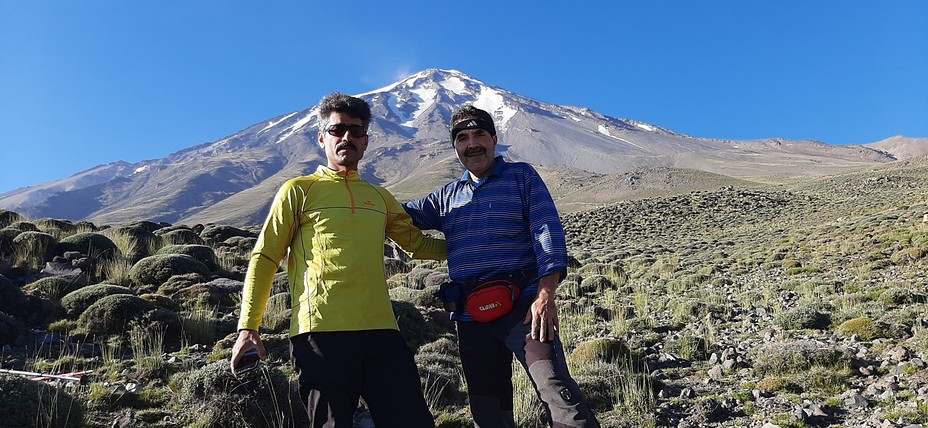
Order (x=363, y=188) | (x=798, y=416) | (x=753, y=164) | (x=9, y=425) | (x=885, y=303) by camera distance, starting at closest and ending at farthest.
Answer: (x=363, y=188)
(x=9, y=425)
(x=798, y=416)
(x=885, y=303)
(x=753, y=164)

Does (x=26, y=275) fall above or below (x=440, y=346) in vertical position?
above

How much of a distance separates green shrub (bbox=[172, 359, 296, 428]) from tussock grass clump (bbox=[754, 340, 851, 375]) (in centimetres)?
422

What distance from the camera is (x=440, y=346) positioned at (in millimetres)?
6312

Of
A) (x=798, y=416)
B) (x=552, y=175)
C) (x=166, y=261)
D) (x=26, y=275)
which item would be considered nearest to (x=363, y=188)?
(x=798, y=416)

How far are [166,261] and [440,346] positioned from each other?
225 inches

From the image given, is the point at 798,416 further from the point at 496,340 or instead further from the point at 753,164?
the point at 753,164

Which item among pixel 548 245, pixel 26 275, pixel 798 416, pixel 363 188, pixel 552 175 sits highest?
pixel 552 175

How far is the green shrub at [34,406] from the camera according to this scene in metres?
3.45

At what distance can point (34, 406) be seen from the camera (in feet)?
11.6

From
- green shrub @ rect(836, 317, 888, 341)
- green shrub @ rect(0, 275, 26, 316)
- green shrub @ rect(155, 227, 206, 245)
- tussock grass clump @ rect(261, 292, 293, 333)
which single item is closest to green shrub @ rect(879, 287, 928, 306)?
green shrub @ rect(836, 317, 888, 341)

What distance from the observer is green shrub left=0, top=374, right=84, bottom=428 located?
3.45 metres

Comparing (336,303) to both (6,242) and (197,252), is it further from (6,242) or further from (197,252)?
(6,242)

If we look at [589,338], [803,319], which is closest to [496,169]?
[589,338]

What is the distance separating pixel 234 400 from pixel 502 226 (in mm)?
2608
